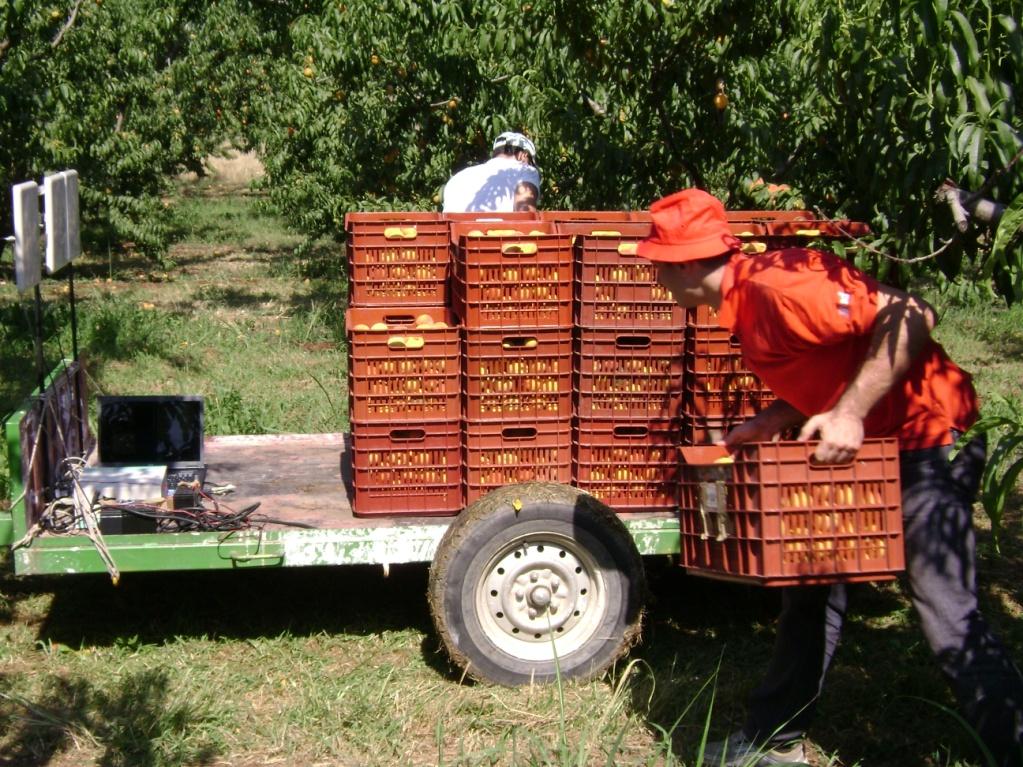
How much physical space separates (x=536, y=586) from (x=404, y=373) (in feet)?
3.13

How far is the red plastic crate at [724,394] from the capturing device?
4973 mm

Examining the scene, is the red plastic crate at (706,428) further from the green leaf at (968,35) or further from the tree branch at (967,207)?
the green leaf at (968,35)

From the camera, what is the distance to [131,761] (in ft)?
14.1

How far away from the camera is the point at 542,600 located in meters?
4.85

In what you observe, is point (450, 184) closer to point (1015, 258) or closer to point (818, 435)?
point (818, 435)

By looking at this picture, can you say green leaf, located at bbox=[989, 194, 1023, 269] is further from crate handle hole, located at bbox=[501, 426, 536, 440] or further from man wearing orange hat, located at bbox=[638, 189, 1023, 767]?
crate handle hole, located at bbox=[501, 426, 536, 440]

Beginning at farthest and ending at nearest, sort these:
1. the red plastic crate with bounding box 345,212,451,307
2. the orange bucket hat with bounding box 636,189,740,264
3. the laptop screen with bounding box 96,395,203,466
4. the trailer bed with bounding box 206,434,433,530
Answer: the laptop screen with bounding box 96,395,203,466 < the red plastic crate with bounding box 345,212,451,307 < the trailer bed with bounding box 206,434,433,530 < the orange bucket hat with bounding box 636,189,740,264

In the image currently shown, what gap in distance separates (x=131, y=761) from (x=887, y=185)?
9.90 ft

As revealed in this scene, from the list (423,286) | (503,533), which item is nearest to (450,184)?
(423,286)

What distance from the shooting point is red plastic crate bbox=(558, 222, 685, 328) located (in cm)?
493

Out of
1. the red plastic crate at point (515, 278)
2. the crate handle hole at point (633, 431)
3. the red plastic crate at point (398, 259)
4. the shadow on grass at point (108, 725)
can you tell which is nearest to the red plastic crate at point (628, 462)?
the crate handle hole at point (633, 431)

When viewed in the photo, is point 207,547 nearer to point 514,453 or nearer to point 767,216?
point 514,453

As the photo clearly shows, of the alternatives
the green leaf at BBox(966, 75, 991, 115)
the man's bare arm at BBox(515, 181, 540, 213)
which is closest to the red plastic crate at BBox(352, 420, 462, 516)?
the man's bare arm at BBox(515, 181, 540, 213)

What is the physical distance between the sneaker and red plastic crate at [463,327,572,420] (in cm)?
142
